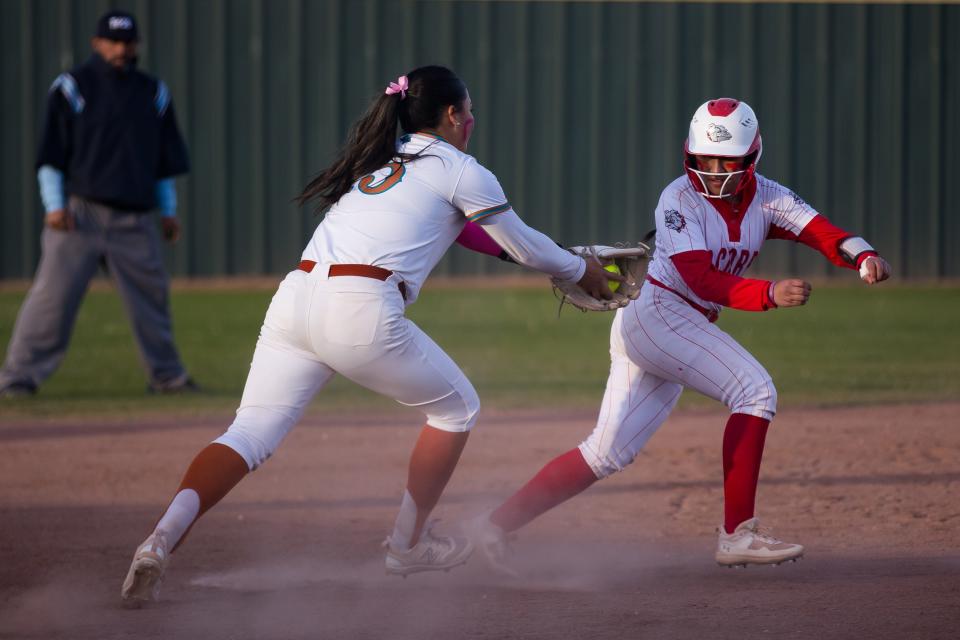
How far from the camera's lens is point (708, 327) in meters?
4.76

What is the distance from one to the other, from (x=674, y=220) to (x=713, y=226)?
0.49 ft

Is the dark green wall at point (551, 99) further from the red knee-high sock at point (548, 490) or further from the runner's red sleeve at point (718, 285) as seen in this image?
the runner's red sleeve at point (718, 285)

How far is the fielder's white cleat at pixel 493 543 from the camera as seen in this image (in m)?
4.82

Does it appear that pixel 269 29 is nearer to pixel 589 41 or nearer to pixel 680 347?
pixel 589 41

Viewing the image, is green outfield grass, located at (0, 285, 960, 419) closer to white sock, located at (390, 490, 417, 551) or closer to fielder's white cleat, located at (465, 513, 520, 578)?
fielder's white cleat, located at (465, 513, 520, 578)

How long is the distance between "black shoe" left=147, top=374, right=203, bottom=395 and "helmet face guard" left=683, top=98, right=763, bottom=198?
500cm

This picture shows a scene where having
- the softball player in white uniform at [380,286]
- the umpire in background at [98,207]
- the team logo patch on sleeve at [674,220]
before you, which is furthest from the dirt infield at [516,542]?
the team logo patch on sleeve at [674,220]

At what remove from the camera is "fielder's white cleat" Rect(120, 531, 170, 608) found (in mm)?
3889

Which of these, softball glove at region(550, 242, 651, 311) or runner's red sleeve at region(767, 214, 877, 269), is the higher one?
runner's red sleeve at region(767, 214, 877, 269)

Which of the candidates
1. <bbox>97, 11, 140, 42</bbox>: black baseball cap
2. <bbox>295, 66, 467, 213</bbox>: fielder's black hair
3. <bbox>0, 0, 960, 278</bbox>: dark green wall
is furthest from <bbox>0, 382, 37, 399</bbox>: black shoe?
<bbox>0, 0, 960, 278</bbox>: dark green wall

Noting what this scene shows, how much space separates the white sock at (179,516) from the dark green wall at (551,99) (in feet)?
38.5

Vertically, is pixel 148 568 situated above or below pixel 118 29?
below

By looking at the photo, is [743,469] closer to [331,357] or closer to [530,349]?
[331,357]

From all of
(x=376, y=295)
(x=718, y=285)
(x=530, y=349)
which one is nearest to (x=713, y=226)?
(x=718, y=285)
